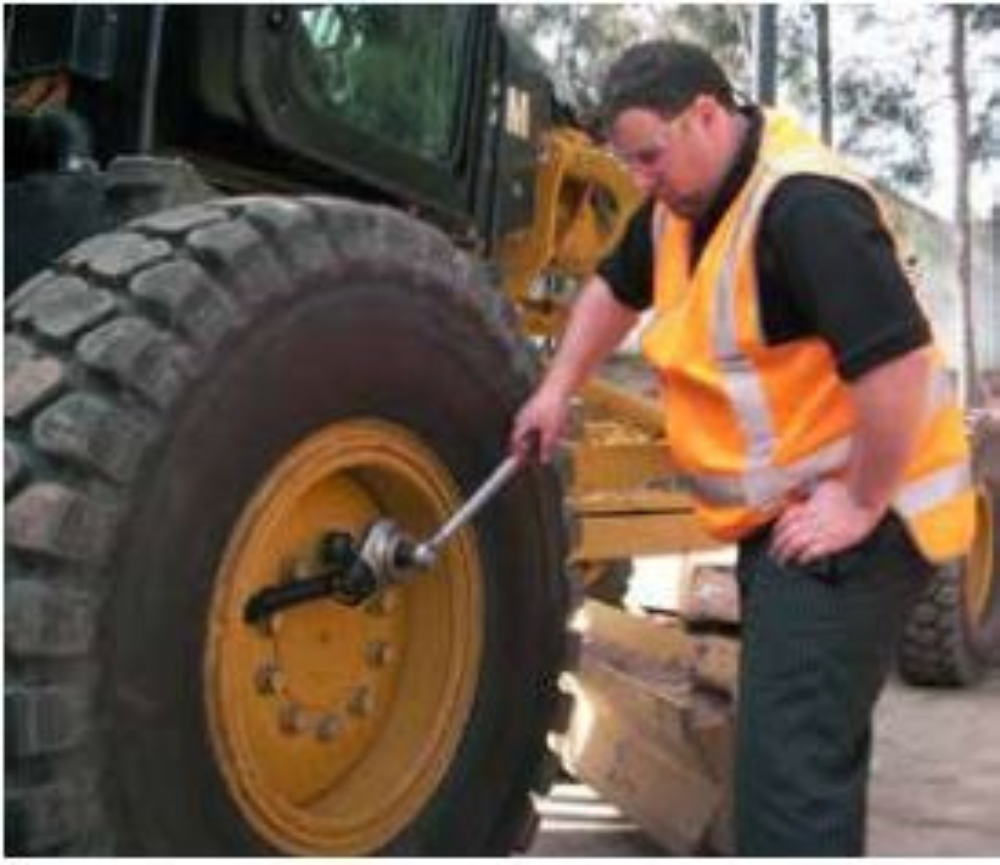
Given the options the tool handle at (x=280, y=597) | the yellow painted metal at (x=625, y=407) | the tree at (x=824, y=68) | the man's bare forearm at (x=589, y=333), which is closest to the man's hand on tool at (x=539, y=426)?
the man's bare forearm at (x=589, y=333)

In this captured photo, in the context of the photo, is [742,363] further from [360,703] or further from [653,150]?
[360,703]

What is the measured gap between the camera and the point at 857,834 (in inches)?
111

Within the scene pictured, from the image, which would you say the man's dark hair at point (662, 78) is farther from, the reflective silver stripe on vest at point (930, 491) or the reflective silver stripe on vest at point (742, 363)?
the reflective silver stripe on vest at point (930, 491)

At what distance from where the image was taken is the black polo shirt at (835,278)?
2.66 m

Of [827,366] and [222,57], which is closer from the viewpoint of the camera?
[827,366]

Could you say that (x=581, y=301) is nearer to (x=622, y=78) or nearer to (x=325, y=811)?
(x=622, y=78)

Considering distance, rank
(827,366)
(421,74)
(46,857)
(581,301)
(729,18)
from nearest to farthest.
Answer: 1. (46,857)
2. (827,366)
3. (581,301)
4. (421,74)
5. (729,18)

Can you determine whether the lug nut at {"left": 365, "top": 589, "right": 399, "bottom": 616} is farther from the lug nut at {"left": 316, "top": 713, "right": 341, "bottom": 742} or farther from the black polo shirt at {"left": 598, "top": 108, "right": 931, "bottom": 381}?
the black polo shirt at {"left": 598, "top": 108, "right": 931, "bottom": 381}

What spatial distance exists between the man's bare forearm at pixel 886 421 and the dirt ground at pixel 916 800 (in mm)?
2185

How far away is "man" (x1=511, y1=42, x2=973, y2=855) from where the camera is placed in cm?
270

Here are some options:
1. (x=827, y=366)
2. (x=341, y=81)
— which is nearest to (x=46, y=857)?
(x=827, y=366)

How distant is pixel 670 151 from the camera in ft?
9.31

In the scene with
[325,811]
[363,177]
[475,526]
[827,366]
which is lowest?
[325,811]

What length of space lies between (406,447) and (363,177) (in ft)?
3.10
